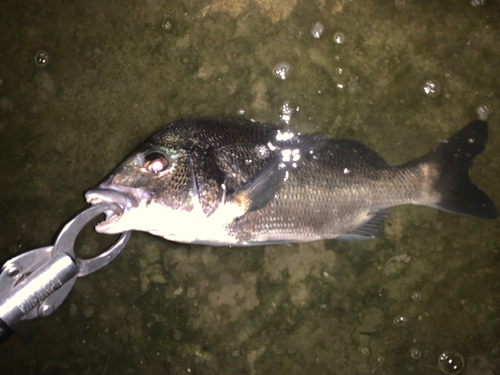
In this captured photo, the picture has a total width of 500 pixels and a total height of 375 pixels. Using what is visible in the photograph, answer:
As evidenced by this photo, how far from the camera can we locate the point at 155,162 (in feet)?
6.09

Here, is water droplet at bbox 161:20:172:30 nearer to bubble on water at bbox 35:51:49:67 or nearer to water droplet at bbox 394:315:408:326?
bubble on water at bbox 35:51:49:67

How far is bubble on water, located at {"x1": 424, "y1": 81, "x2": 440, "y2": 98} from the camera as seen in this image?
7.95 feet

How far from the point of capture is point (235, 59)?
8.02ft

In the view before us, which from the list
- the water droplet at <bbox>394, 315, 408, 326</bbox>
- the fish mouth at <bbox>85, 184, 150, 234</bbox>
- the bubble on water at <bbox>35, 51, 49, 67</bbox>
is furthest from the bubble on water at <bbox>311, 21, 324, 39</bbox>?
the water droplet at <bbox>394, 315, 408, 326</bbox>

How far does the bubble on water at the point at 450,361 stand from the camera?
8.03 ft

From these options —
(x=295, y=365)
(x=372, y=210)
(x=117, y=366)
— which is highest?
(x=372, y=210)

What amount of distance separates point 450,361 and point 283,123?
2243 mm

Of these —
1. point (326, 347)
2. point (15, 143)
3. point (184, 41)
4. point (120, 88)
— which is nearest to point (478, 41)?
point (184, 41)

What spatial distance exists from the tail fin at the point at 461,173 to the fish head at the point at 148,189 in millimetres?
1660

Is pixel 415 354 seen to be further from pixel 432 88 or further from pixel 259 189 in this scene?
pixel 432 88

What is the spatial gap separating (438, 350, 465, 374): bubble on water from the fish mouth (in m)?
2.51

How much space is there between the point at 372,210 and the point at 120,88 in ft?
6.80

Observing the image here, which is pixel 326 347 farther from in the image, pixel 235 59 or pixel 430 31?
pixel 430 31

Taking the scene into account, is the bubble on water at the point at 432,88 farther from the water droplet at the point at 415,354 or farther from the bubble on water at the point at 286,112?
the water droplet at the point at 415,354
